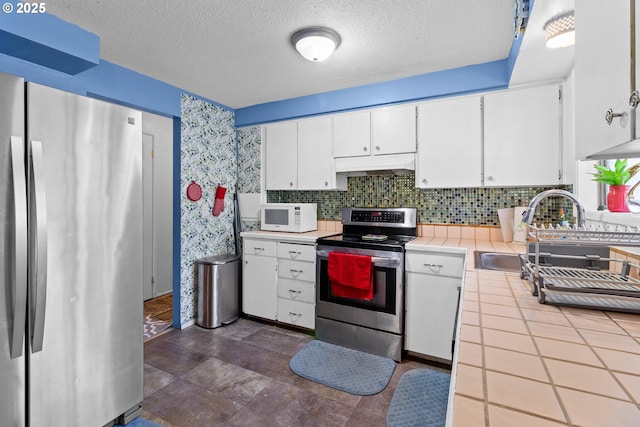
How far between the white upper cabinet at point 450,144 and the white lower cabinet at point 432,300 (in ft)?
2.25

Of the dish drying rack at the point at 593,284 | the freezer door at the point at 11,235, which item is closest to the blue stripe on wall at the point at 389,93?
the dish drying rack at the point at 593,284

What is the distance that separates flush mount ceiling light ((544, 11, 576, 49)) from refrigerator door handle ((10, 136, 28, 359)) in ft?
8.28

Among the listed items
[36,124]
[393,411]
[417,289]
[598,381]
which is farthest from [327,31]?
[393,411]

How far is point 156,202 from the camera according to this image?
4023mm

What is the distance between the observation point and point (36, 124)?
1334mm

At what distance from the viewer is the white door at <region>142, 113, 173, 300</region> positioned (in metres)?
3.87

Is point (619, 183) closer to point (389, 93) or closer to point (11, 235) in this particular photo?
point (389, 93)

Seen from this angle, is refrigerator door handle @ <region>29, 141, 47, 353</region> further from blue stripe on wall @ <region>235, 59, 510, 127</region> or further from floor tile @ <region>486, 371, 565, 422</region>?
blue stripe on wall @ <region>235, 59, 510, 127</region>

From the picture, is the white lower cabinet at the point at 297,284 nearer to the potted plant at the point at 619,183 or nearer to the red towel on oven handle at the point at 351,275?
the red towel on oven handle at the point at 351,275

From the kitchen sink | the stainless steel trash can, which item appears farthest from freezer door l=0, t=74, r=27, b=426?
the kitchen sink

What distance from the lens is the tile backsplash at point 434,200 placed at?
8.53 ft

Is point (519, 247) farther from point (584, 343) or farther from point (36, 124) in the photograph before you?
point (36, 124)

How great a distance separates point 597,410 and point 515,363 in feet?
0.50

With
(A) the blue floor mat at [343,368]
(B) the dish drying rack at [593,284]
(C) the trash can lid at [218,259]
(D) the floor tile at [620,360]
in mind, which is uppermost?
(B) the dish drying rack at [593,284]
